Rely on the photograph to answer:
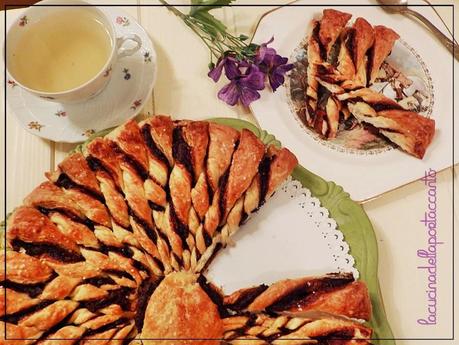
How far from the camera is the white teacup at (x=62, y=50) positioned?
96 centimetres

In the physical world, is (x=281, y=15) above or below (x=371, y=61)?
above

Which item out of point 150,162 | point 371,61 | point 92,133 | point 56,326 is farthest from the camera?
point 371,61

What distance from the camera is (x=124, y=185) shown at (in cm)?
89

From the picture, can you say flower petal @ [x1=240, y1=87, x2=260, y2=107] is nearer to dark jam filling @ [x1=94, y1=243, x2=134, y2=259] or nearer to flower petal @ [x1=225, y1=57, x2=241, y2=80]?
flower petal @ [x1=225, y1=57, x2=241, y2=80]

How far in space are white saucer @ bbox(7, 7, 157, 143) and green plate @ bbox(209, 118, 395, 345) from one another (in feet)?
0.54

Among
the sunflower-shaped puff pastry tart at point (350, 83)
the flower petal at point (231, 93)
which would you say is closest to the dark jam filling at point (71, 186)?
the flower petal at point (231, 93)

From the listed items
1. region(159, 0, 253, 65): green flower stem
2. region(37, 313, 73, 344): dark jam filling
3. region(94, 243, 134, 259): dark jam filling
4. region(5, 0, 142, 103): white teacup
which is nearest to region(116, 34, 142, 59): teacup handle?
region(5, 0, 142, 103): white teacup

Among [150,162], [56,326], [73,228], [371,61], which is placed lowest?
[56,326]

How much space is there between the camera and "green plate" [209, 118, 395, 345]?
0.92 metres

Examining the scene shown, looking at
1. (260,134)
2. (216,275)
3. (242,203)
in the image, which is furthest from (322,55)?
(216,275)

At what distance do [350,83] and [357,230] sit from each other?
30 cm

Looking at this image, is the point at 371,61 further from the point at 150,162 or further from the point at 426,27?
the point at 150,162

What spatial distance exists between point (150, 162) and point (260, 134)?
24cm

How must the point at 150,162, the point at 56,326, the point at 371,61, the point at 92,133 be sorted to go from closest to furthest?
the point at 56,326 → the point at 150,162 → the point at 92,133 → the point at 371,61
